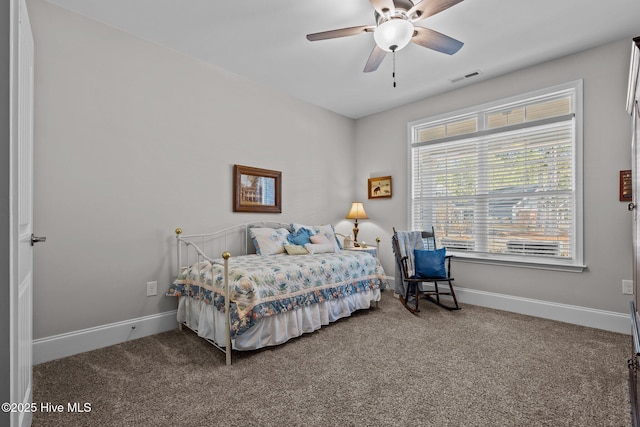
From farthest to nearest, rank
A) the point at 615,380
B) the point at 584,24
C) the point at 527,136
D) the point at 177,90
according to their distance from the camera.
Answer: the point at 527,136, the point at 177,90, the point at 584,24, the point at 615,380

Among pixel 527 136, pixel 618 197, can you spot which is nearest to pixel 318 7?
pixel 527 136

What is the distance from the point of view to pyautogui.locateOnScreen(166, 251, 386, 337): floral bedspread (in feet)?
7.38

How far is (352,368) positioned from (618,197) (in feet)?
9.07

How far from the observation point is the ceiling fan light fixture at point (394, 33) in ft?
6.70

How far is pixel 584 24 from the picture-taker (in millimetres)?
2537

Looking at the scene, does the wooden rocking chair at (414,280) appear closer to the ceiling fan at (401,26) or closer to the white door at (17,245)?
the ceiling fan at (401,26)

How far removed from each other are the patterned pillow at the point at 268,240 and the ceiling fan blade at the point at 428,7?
2.38 m

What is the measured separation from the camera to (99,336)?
247 centimetres

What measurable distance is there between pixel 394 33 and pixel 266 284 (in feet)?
6.46

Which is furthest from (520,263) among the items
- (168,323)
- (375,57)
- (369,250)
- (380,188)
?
(168,323)

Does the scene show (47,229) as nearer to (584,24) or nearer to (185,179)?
(185,179)

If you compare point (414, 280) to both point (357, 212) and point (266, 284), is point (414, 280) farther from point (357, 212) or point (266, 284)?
point (266, 284)

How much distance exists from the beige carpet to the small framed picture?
2183mm

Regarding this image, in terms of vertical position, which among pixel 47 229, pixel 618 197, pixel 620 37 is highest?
pixel 620 37
